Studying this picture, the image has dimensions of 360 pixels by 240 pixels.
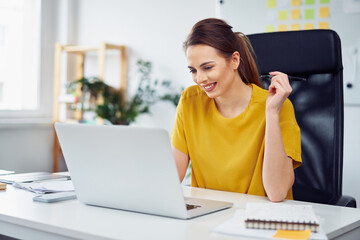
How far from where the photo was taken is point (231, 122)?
1466mm

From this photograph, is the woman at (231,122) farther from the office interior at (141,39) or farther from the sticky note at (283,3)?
the sticky note at (283,3)

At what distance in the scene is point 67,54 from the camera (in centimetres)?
393

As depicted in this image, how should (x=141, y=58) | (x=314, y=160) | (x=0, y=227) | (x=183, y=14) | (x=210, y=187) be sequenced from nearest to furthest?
(x=0, y=227) → (x=210, y=187) → (x=314, y=160) → (x=183, y=14) → (x=141, y=58)

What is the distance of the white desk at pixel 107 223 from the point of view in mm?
868

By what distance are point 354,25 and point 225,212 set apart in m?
1.73

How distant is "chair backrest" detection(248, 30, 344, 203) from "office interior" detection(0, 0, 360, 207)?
0.89m

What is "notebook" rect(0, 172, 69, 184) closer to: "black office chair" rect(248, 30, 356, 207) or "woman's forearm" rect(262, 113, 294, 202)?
"woman's forearm" rect(262, 113, 294, 202)

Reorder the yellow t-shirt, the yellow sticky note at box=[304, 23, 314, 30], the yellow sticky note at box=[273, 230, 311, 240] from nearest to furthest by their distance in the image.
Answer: the yellow sticky note at box=[273, 230, 311, 240], the yellow t-shirt, the yellow sticky note at box=[304, 23, 314, 30]

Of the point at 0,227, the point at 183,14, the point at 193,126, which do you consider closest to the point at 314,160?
the point at 193,126

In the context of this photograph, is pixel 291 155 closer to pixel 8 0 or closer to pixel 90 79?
pixel 90 79

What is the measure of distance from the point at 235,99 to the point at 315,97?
32 centimetres

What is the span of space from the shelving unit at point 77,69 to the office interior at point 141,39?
2.0 inches

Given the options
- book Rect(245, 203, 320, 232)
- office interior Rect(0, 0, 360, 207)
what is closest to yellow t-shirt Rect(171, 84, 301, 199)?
book Rect(245, 203, 320, 232)

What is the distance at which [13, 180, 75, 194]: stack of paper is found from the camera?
50.1 inches
